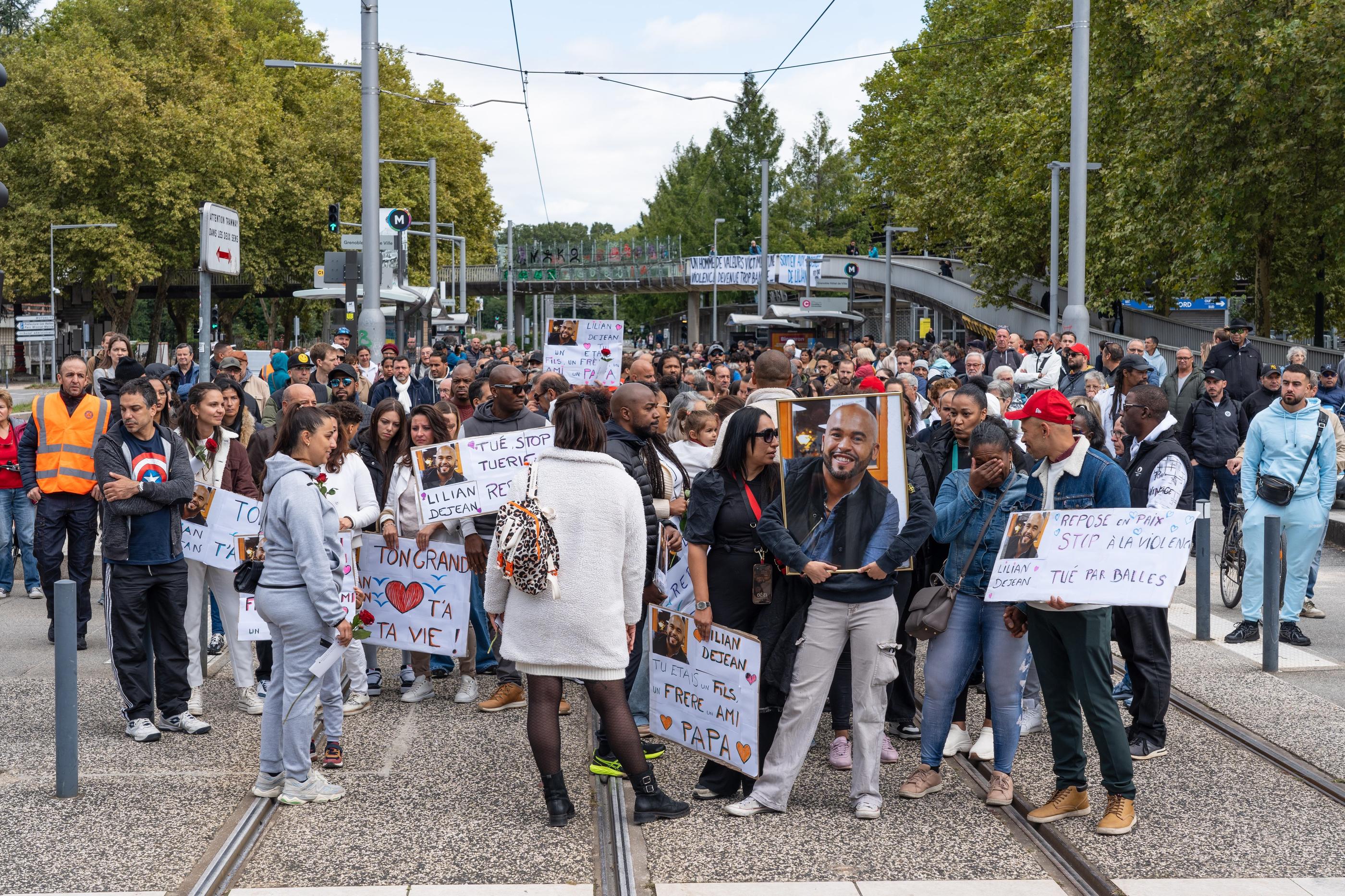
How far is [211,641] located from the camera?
9.45m

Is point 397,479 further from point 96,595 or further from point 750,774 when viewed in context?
point 96,595

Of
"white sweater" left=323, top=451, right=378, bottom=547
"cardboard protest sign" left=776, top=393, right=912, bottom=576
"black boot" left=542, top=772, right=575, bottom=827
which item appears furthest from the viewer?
"white sweater" left=323, top=451, right=378, bottom=547

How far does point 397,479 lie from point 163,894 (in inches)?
132

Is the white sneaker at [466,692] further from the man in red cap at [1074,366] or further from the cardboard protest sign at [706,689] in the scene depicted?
the man in red cap at [1074,366]

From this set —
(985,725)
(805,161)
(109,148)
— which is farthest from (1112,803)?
(805,161)

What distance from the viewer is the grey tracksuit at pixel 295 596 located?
597 cm

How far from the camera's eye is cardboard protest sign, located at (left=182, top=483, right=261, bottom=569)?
7566mm

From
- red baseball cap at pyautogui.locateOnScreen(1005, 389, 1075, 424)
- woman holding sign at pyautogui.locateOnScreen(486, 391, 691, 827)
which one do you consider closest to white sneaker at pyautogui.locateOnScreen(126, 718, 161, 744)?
woman holding sign at pyautogui.locateOnScreen(486, 391, 691, 827)

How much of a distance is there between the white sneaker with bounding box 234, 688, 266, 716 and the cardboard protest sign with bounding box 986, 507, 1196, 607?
424 cm

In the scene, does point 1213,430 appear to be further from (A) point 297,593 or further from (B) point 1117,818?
(A) point 297,593

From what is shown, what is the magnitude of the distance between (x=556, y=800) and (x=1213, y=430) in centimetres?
923

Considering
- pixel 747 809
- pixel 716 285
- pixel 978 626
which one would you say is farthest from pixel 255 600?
pixel 716 285

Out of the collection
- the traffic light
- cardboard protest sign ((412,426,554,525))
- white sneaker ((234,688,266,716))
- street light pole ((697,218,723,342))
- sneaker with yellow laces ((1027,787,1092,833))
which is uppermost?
street light pole ((697,218,723,342))

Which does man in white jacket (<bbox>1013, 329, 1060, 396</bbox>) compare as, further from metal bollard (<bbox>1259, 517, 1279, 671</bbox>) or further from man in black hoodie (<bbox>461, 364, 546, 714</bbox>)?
man in black hoodie (<bbox>461, 364, 546, 714</bbox>)
